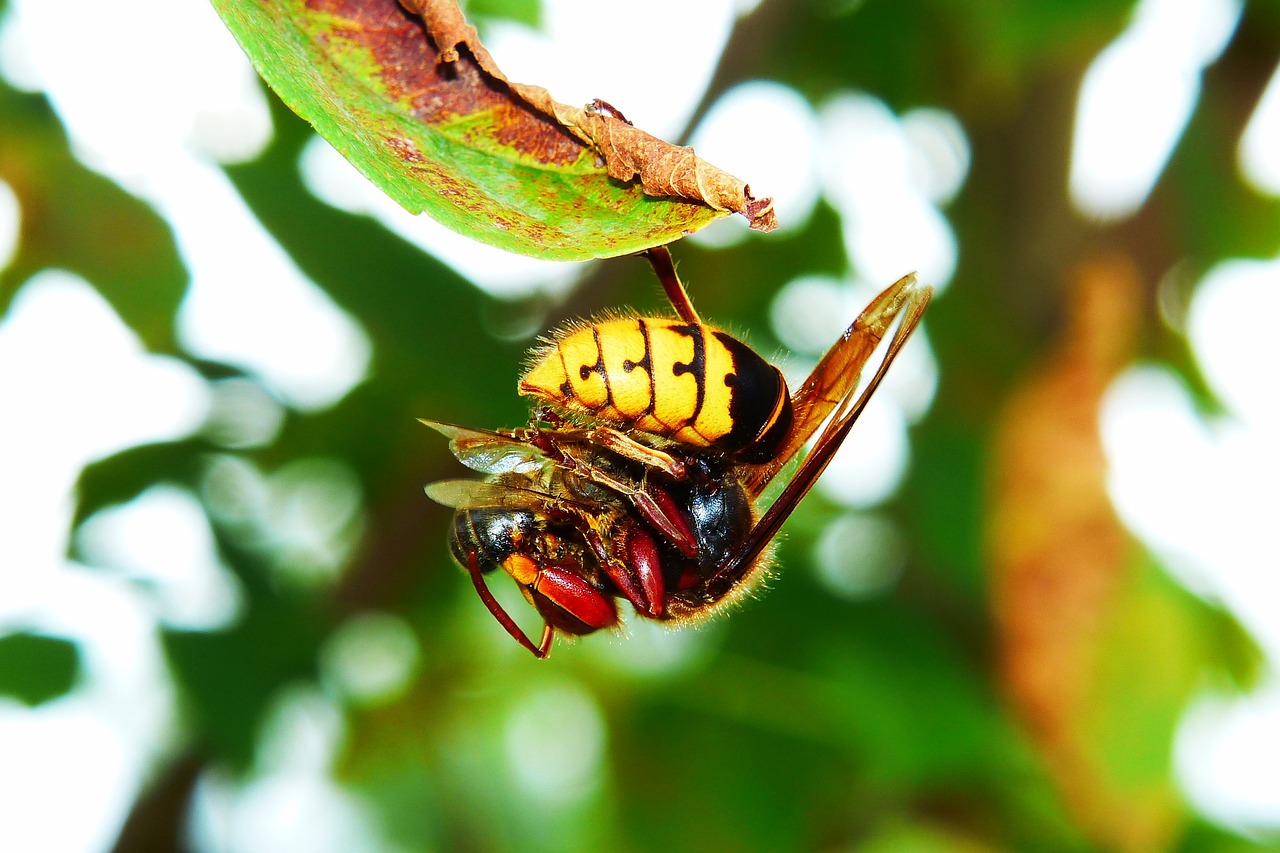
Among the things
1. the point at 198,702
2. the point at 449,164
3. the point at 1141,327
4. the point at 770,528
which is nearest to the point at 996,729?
the point at 1141,327

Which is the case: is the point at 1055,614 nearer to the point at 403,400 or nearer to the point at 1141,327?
the point at 1141,327

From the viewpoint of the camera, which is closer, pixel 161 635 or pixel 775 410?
pixel 775 410

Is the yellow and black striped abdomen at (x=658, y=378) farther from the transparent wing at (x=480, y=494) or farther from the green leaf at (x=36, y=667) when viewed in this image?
the green leaf at (x=36, y=667)

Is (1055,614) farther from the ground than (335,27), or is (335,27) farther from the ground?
(335,27)

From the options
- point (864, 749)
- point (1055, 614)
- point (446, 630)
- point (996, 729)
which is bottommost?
point (446, 630)

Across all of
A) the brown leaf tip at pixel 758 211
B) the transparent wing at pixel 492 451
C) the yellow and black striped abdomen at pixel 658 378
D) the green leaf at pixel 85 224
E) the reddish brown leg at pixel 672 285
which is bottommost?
the green leaf at pixel 85 224

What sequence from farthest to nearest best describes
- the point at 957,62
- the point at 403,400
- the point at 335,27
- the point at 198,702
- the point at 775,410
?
the point at 957,62, the point at 403,400, the point at 198,702, the point at 775,410, the point at 335,27

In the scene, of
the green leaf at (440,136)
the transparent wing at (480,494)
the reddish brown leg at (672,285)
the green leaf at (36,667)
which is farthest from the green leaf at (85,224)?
the green leaf at (440,136)
